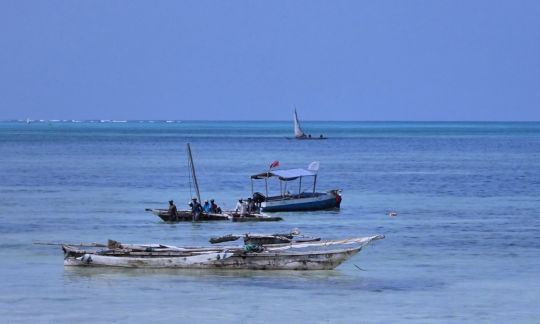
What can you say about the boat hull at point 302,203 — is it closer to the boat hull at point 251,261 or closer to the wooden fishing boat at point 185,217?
the wooden fishing boat at point 185,217

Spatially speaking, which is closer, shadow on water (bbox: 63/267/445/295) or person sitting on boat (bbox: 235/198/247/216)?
shadow on water (bbox: 63/267/445/295)

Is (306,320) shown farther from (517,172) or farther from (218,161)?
(218,161)

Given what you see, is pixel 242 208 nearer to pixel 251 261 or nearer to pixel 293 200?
pixel 293 200

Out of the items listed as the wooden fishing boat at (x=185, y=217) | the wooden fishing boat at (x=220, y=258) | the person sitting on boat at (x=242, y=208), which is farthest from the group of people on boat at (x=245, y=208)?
the wooden fishing boat at (x=220, y=258)

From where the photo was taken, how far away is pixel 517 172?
81.6m

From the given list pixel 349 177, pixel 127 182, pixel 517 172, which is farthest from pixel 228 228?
pixel 517 172

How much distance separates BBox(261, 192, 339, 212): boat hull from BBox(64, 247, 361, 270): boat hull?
1785cm

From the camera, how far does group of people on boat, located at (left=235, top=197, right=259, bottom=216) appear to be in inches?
1695

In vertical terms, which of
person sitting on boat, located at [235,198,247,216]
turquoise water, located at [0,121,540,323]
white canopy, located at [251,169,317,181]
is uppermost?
white canopy, located at [251,169,317,181]

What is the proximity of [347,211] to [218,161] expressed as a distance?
53.1m

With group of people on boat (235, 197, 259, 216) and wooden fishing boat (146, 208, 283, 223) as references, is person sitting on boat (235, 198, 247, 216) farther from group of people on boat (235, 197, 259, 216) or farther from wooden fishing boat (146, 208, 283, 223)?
wooden fishing boat (146, 208, 283, 223)

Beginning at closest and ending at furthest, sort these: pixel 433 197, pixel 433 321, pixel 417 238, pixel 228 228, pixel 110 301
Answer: pixel 433 321 < pixel 110 301 < pixel 417 238 < pixel 228 228 < pixel 433 197

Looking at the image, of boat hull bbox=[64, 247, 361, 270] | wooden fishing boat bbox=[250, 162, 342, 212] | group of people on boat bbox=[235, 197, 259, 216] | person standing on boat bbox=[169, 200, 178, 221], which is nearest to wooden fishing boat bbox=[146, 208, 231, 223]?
person standing on boat bbox=[169, 200, 178, 221]

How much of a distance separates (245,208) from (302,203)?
5226 mm
